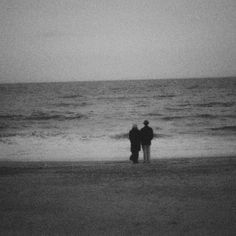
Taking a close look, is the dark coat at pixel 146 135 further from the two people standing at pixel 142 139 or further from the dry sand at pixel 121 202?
→ the dry sand at pixel 121 202

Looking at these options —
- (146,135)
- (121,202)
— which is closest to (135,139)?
(146,135)

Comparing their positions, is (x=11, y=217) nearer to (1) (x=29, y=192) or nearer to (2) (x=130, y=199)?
(1) (x=29, y=192)

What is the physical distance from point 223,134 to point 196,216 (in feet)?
54.5

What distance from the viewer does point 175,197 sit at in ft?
22.7

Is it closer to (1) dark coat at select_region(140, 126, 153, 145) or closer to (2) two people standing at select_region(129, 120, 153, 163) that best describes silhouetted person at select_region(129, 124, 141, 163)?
(2) two people standing at select_region(129, 120, 153, 163)

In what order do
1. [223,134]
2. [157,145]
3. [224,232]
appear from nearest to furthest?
[224,232] < [157,145] < [223,134]

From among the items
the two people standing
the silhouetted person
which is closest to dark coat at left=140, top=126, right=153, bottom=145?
the two people standing

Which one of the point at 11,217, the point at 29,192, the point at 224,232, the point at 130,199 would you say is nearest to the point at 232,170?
the point at 130,199

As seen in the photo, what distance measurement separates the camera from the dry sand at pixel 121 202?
542 centimetres

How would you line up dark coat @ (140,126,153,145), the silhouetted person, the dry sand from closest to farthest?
1. the dry sand
2. dark coat @ (140,126,153,145)
3. the silhouetted person

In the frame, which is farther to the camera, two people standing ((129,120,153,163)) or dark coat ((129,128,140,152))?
dark coat ((129,128,140,152))

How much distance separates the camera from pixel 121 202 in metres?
6.65

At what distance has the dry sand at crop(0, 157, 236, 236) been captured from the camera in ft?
17.8

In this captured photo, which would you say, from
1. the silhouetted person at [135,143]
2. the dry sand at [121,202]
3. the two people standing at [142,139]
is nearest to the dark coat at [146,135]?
the two people standing at [142,139]
